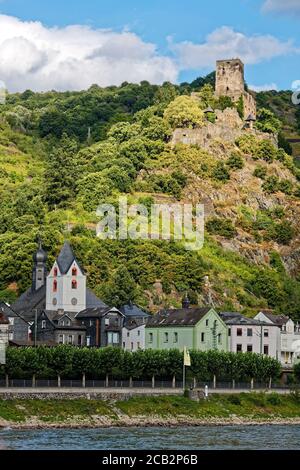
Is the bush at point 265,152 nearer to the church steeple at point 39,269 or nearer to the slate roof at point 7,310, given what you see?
the church steeple at point 39,269

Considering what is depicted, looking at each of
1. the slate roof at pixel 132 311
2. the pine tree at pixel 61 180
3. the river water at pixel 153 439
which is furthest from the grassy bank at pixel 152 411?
the pine tree at pixel 61 180

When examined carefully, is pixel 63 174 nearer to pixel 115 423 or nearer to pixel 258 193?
pixel 258 193

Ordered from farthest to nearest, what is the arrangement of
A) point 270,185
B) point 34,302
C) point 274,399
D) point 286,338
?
1. point 270,185
2. point 34,302
3. point 286,338
4. point 274,399

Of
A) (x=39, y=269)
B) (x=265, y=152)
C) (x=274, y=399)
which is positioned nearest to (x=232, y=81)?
(x=265, y=152)

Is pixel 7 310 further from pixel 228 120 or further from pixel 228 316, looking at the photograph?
pixel 228 120

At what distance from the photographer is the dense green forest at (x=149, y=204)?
140m

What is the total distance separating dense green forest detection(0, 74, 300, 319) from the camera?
461 feet

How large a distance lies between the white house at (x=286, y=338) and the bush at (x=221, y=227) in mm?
34490

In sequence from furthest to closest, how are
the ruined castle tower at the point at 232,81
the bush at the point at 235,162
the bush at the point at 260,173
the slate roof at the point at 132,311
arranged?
the ruined castle tower at the point at 232,81 < the bush at the point at 260,173 < the bush at the point at 235,162 < the slate roof at the point at 132,311

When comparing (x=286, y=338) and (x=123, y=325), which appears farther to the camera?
(x=286, y=338)

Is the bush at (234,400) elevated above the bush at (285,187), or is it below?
below

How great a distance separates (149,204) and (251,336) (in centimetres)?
4134

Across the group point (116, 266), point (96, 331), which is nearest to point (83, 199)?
point (116, 266)

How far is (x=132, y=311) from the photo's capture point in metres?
123
